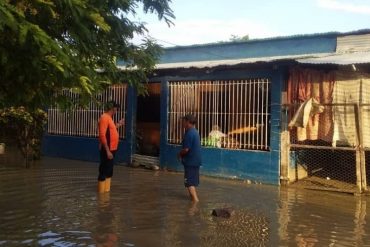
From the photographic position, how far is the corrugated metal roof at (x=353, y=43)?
13625mm

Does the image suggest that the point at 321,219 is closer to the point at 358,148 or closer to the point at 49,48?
the point at 358,148

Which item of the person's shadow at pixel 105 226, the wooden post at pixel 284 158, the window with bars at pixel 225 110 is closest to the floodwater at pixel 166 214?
the person's shadow at pixel 105 226

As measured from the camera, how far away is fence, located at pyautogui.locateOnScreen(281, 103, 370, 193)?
33.3 ft

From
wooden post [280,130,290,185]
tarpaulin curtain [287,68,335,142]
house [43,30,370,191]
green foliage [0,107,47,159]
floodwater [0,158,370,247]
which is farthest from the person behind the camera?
green foliage [0,107,47,159]

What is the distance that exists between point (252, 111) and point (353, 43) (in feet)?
14.0

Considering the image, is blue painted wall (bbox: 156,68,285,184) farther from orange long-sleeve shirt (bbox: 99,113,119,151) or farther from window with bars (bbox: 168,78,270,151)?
orange long-sleeve shirt (bbox: 99,113,119,151)

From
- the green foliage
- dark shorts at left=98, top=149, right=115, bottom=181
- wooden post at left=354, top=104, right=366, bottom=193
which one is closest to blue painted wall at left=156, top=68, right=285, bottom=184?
wooden post at left=354, top=104, right=366, bottom=193

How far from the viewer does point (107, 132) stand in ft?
29.9

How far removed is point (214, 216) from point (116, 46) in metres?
Answer: 3.03

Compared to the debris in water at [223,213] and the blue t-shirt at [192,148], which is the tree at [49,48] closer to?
the debris in water at [223,213]

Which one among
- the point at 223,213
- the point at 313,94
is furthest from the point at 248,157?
the point at 223,213

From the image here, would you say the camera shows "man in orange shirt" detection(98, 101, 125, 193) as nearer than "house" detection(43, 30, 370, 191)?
Yes

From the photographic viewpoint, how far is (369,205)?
29.9 ft

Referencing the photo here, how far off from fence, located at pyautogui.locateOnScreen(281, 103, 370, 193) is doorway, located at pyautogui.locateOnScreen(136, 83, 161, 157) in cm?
447
